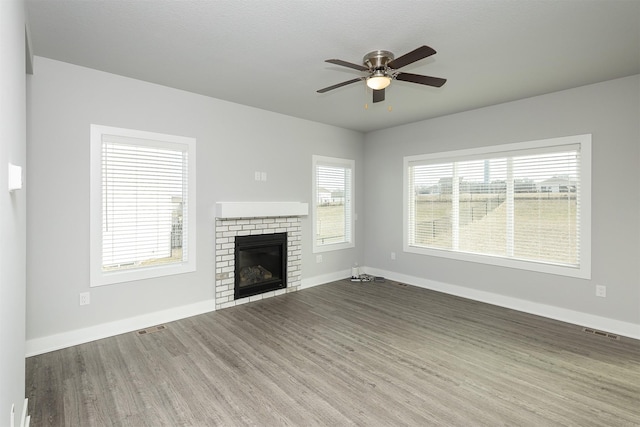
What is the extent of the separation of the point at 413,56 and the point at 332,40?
74cm

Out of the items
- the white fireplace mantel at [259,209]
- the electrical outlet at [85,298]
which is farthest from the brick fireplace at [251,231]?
the electrical outlet at [85,298]

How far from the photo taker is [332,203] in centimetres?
595

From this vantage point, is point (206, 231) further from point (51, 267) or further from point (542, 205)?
point (542, 205)

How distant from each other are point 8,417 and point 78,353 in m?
1.88

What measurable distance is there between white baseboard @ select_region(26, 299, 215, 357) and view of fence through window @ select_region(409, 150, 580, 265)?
3668 mm

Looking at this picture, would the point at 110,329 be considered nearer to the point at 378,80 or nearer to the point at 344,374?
the point at 344,374

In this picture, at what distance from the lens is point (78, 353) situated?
10.2ft

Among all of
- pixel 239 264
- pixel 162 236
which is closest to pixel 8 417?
pixel 162 236

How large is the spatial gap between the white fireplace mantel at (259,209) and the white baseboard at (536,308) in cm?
222

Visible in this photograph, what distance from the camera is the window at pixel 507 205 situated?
396cm

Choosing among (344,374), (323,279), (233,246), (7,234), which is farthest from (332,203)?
(7,234)

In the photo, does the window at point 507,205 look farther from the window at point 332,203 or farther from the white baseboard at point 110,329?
the white baseboard at point 110,329

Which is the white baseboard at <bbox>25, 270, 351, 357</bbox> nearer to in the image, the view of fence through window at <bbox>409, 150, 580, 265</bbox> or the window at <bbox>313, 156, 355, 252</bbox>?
the window at <bbox>313, 156, 355, 252</bbox>

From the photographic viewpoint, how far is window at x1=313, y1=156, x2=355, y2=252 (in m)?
5.65
